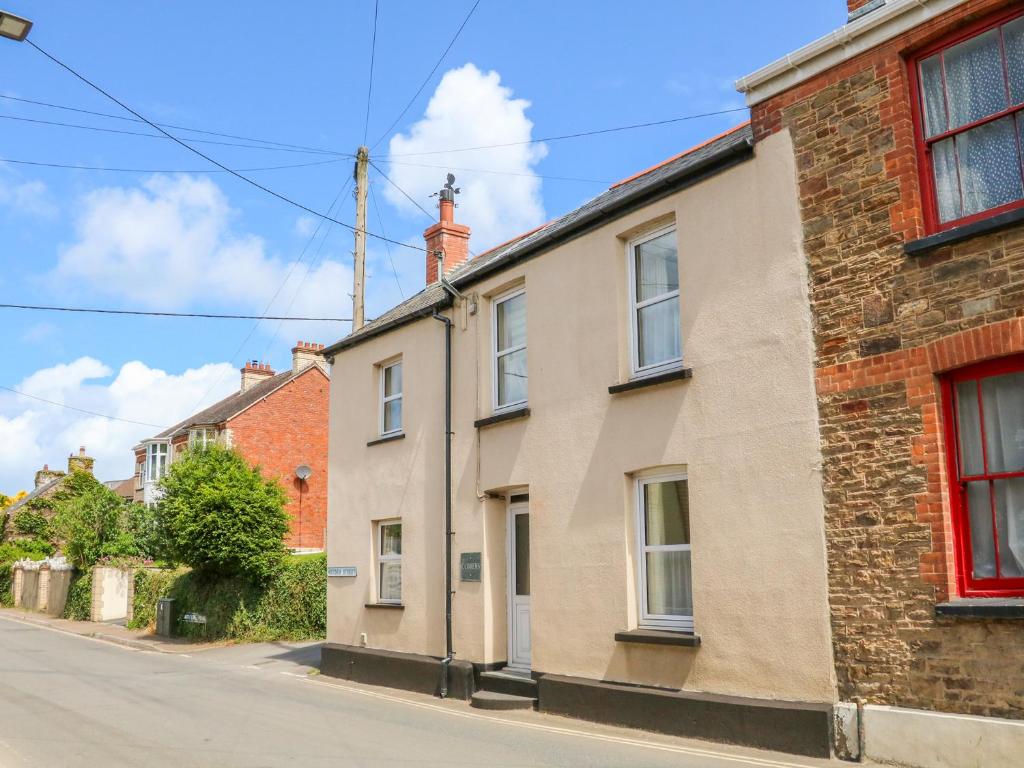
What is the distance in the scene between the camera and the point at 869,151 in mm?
8672

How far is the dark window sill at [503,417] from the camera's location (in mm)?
12602

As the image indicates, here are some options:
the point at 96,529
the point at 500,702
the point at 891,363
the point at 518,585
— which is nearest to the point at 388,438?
the point at 518,585

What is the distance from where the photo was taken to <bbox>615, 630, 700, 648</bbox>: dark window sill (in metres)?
9.68

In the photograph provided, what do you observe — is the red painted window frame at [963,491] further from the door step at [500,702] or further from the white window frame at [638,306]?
the door step at [500,702]

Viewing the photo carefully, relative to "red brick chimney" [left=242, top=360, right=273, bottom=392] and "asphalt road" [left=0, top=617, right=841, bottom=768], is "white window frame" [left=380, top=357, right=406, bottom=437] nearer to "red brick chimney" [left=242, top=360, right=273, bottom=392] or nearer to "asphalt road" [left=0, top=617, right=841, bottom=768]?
"asphalt road" [left=0, top=617, right=841, bottom=768]

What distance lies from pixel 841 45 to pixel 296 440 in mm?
33585

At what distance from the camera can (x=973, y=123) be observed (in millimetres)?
8086

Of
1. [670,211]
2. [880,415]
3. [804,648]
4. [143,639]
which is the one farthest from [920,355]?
[143,639]

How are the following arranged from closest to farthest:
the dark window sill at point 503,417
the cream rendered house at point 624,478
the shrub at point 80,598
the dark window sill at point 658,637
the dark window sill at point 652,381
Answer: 1. the cream rendered house at point 624,478
2. the dark window sill at point 658,637
3. the dark window sill at point 652,381
4. the dark window sill at point 503,417
5. the shrub at point 80,598

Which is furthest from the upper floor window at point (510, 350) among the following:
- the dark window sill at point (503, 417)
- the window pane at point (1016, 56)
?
the window pane at point (1016, 56)

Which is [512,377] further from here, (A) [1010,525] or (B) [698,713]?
(A) [1010,525]

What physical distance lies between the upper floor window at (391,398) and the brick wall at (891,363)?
880 cm

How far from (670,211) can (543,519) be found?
13.9ft

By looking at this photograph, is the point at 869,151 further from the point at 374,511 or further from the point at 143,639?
the point at 143,639
